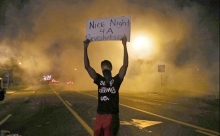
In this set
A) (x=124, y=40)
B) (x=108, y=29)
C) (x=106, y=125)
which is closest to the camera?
(x=106, y=125)

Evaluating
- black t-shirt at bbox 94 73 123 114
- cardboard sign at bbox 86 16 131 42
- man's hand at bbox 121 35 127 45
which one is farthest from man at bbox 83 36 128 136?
cardboard sign at bbox 86 16 131 42

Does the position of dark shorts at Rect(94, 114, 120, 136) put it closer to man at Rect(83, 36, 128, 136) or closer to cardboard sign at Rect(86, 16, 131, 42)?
man at Rect(83, 36, 128, 136)

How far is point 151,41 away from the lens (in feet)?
78.2

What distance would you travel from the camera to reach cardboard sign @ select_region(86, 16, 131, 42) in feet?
12.1

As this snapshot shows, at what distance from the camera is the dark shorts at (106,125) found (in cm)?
298

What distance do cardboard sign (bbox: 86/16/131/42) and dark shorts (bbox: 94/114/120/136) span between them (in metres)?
1.11

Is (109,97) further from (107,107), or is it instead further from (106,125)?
(106,125)

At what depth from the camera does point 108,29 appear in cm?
373

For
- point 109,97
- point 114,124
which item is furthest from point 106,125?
point 109,97

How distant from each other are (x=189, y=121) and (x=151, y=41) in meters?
16.4

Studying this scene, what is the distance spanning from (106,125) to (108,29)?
4.31 feet

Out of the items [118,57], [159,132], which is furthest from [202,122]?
[118,57]

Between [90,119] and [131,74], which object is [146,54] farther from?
[90,119]

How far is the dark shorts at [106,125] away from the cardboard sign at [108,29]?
1110 mm
